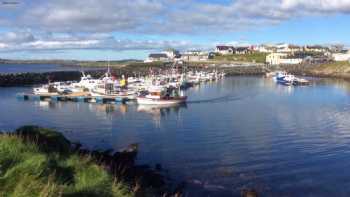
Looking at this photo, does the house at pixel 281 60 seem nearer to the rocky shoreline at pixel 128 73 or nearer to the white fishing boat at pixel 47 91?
the rocky shoreline at pixel 128 73

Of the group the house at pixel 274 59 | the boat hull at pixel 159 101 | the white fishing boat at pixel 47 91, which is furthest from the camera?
the house at pixel 274 59

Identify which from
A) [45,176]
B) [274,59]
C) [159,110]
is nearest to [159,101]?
[159,110]

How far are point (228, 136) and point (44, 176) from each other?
2429cm

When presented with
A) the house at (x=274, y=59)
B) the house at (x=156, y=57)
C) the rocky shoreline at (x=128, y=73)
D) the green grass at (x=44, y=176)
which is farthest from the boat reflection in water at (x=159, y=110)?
the house at (x=156, y=57)

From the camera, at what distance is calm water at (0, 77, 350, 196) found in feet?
67.9

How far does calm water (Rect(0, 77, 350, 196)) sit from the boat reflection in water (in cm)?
9

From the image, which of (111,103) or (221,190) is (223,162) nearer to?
(221,190)

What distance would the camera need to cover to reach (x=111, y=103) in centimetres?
5341

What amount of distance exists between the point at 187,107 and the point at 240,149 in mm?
22524

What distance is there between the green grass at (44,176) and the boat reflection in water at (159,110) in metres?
29.7

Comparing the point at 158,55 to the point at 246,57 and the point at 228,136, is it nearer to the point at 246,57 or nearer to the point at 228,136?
the point at 246,57

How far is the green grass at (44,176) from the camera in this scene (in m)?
6.93

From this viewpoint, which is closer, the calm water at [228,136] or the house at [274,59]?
the calm water at [228,136]

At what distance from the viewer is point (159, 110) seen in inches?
1873
